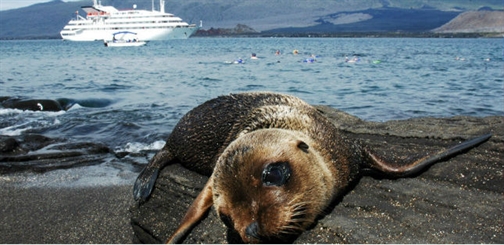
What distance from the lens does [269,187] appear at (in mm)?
3029

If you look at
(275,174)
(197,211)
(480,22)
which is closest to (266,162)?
(275,174)

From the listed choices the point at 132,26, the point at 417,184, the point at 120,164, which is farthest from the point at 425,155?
the point at 132,26

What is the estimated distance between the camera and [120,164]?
26.9ft

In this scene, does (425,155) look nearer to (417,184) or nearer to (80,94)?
(417,184)

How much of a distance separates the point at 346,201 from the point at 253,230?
1.42 m

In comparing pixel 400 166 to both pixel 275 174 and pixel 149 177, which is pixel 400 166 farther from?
pixel 149 177

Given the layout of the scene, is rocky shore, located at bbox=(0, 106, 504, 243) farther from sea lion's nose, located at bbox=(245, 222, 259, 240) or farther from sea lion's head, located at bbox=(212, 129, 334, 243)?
sea lion's nose, located at bbox=(245, 222, 259, 240)

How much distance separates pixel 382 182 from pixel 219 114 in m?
1.81

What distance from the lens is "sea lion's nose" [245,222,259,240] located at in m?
2.92

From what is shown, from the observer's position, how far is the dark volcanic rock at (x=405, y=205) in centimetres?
355

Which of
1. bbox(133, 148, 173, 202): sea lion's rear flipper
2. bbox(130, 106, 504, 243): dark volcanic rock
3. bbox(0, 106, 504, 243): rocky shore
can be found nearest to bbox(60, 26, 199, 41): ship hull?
bbox(0, 106, 504, 243): rocky shore

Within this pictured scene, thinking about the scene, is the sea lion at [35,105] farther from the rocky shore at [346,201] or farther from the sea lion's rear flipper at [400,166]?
the sea lion's rear flipper at [400,166]

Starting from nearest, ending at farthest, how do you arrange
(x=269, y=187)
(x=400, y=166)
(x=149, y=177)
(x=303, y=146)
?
(x=269, y=187) < (x=303, y=146) < (x=400, y=166) < (x=149, y=177)

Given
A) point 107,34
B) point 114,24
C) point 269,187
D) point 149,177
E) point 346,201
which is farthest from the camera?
point 107,34
